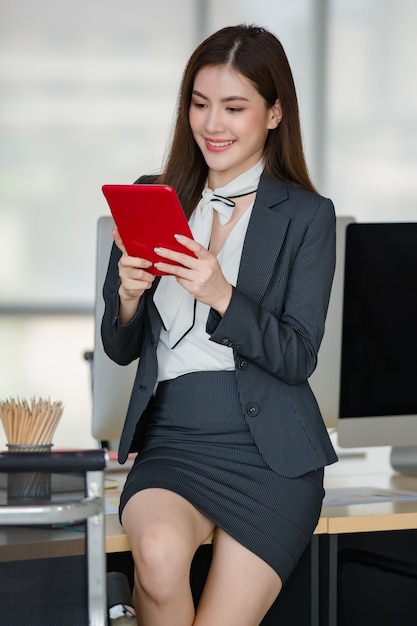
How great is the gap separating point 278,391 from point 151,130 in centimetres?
428

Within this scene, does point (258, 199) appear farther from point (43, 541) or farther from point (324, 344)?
point (43, 541)

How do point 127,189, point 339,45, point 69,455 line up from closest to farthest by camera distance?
point 69,455 → point 127,189 → point 339,45

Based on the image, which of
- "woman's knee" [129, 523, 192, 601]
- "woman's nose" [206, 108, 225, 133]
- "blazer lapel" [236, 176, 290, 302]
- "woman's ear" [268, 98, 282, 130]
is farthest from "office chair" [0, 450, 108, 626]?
"woman's ear" [268, 98, 282, 130]

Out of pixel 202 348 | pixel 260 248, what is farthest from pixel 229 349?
A: pixel 260 248

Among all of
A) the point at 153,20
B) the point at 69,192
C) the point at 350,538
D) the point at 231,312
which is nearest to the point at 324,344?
the point at 350,538

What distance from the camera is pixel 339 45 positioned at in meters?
6.28

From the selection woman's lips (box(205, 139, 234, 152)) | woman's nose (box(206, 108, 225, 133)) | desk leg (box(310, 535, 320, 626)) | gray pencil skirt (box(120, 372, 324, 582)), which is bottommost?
desk leg (box(310, 535, 320, 626))

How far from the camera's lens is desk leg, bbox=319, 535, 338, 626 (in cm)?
191

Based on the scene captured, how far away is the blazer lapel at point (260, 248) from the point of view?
1.96m

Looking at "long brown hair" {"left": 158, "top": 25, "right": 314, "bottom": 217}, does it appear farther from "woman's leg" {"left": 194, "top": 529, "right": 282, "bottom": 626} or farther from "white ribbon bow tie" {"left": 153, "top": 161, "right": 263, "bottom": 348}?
"woman's leg" {"left": 194, "top": 529, "right": 282, "bottom": 626}

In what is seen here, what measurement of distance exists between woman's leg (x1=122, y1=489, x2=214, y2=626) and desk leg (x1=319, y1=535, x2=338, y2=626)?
1.06ft

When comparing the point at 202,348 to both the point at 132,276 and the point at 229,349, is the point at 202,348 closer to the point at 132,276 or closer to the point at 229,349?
the point at 229,349

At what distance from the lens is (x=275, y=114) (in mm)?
2055

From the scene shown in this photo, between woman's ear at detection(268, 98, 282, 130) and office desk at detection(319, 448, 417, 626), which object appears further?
woman's ear at detection(268, 98, 282, 130)
